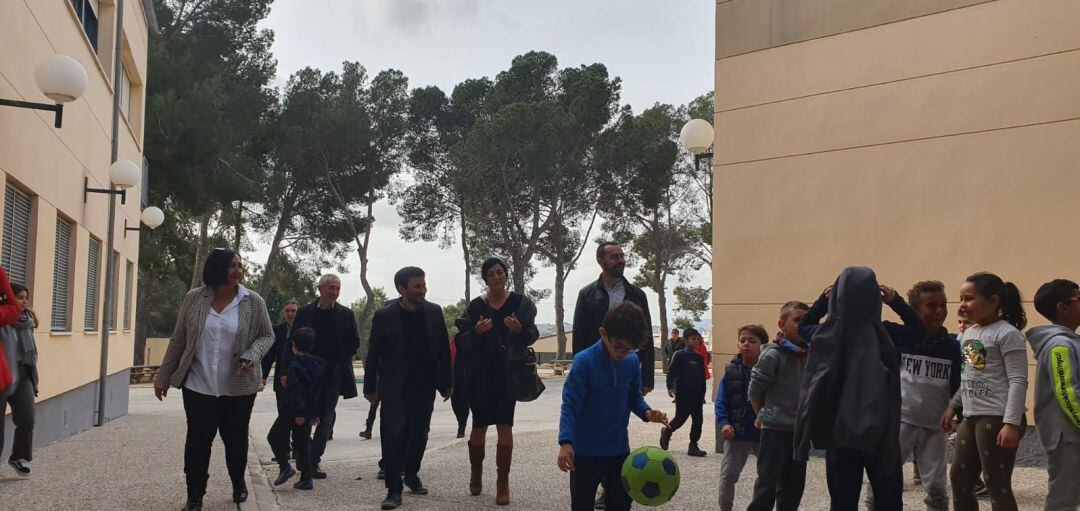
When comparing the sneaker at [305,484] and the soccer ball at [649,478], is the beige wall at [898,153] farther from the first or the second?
the soccer ball at [649,478]

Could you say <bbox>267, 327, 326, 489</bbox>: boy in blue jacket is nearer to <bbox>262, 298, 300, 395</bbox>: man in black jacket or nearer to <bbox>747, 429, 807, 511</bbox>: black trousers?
<bbox>262, 298, 300, 395</bbox>: man in black jacket

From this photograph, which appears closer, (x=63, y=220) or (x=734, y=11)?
(x=734, y=11)

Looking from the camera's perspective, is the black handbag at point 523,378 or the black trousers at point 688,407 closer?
the black handbag at point 523,378

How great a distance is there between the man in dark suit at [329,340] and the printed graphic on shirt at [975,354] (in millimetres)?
5119

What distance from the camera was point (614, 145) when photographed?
44.8 m

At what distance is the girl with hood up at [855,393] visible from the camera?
473cm

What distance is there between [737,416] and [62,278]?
10050mm

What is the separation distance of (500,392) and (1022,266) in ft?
18.6

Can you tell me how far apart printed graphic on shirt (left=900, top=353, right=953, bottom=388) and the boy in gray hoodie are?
0.77 meters

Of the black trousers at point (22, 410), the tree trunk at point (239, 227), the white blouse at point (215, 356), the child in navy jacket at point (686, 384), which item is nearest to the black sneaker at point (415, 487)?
the white blouse at point (215, 356)

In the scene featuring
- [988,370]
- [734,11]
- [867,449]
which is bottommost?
[867,449]

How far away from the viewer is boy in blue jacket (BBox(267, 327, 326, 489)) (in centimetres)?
826

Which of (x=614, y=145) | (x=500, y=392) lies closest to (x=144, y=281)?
(x=614, y=145)

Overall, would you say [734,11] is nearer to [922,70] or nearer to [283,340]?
[922,70]
